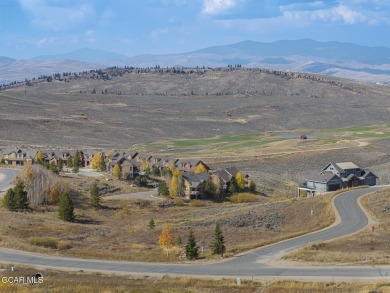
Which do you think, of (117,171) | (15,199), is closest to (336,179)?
(117,171)

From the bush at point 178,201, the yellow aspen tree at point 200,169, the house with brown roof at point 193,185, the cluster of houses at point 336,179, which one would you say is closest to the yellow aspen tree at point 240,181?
the house with brown roof at point 193,185

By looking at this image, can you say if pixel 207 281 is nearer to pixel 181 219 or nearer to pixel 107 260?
pixel 107 260

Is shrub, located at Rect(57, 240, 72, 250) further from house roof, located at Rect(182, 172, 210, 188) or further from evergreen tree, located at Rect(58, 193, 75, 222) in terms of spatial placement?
house roof, located at Rect(182, 172, 210, 188)

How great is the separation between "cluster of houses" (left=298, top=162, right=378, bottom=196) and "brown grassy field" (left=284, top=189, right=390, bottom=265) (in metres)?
27.1

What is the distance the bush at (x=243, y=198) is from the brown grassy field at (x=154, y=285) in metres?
48.0

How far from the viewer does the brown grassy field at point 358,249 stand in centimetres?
3096

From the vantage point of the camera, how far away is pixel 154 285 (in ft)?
84.0

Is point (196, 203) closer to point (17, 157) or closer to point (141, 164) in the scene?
point (141, 164)

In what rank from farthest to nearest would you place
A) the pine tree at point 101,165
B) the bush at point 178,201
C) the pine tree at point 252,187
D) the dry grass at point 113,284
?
the pine tree at point 101,165 → the pine tree at point 252,187 → the bush at point 178,201 → the dry grass at point 113,284

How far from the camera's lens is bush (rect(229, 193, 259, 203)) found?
2975 inches

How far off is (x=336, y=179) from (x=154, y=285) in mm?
53546

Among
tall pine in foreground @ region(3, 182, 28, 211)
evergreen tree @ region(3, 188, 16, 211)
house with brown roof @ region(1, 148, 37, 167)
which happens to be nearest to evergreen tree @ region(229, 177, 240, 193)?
tall pine in foreground @ region(3, 182, 28, 211)


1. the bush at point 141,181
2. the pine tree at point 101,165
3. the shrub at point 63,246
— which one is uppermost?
the pine tree at point 101,165

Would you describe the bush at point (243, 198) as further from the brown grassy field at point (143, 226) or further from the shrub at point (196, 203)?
the brown grassy field at point (143, 226)
